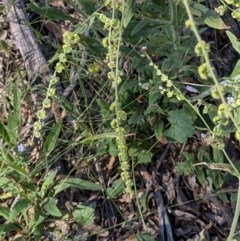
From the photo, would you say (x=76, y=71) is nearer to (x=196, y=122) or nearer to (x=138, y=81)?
(x=138, y=81)

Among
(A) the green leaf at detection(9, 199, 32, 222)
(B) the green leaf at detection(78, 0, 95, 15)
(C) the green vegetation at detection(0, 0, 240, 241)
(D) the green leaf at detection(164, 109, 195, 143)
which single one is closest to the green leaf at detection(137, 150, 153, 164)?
(C) the green vegetation at detection(0, 0, 240, 241)

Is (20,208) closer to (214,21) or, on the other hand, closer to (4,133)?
(4,133)


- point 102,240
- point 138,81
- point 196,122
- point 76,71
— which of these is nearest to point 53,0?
point 76,71

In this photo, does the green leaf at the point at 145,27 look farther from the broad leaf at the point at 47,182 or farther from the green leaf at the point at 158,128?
the broad leaf at the point at 47,182

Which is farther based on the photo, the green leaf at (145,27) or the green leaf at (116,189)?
the green leaf at (116,189)

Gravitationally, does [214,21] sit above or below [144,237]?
above

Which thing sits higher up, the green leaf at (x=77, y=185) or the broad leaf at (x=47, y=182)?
the broad leaf at (x=47, y=182)

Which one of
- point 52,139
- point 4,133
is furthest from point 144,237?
point 4,133

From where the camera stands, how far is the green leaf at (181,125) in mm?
2000

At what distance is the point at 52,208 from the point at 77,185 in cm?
→ 12

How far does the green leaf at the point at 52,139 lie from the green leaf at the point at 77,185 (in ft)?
0.39

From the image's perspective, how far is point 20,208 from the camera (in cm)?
199

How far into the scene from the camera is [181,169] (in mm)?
2113

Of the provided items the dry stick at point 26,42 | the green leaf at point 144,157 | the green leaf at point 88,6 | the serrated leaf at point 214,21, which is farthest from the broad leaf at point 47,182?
the serrated leaf at point 214,21
